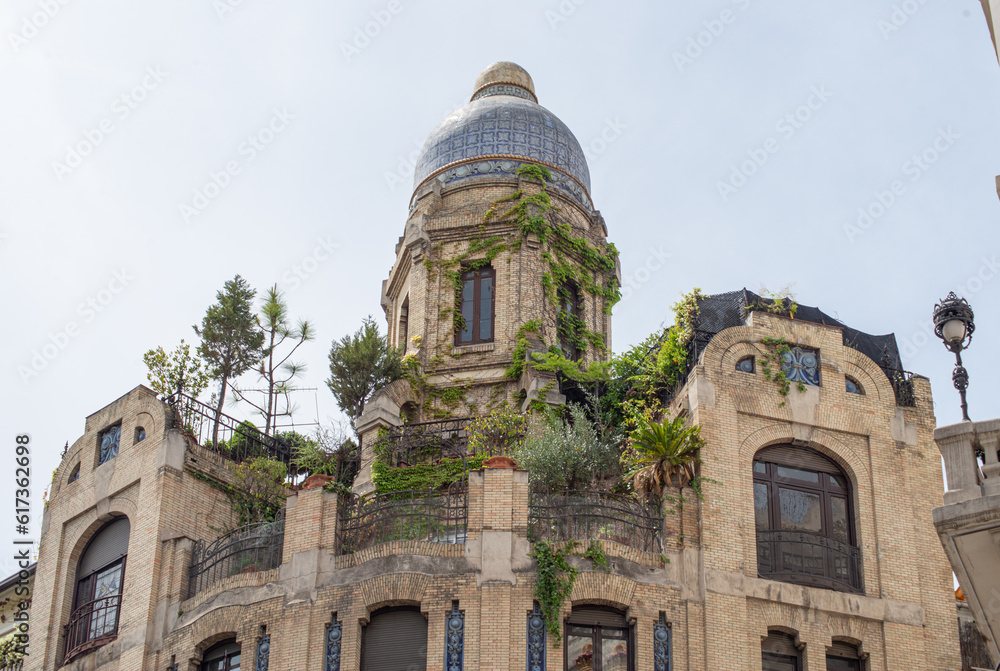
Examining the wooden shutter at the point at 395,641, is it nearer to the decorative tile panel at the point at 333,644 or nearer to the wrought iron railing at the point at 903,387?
the decorative tile panel at the point at 333,644

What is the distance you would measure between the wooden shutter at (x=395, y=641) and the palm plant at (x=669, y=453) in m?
5.46

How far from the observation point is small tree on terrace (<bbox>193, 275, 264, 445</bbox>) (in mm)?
35875

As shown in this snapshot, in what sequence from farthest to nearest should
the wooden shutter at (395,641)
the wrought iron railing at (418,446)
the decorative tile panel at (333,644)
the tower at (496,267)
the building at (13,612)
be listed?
the tower at (496,267), the wrought iron railing at (418,446), the building at (13,612), the decorative tile panel at (333,644), the wooden shutter at (395,641)

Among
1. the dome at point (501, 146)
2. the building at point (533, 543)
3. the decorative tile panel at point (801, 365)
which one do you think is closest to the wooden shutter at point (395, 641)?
the building at point (533, 543)

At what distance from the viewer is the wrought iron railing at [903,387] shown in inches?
→ 1208

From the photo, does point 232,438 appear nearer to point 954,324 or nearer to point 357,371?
A: point 357,371

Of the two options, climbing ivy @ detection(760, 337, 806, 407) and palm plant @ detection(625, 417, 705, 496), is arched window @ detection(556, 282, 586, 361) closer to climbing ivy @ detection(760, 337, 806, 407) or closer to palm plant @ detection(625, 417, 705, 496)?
climbing ivy @ detection(760, 337, 806, 407)

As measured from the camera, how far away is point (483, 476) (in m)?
27.9

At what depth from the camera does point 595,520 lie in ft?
92.1

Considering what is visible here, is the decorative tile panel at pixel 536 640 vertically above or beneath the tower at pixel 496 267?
beneath

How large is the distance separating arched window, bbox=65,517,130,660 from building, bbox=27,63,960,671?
52mm

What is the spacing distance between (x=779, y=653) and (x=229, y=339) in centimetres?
1606

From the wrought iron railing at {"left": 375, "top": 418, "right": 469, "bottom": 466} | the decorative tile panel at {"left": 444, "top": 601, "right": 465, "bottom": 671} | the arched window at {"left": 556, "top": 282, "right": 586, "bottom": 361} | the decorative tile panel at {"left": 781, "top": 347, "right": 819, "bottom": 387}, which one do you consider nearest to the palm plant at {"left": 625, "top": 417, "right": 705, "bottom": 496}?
the decorative tile panel at {"left": 781, "top": 347, "right": 819, "bottom": 387}

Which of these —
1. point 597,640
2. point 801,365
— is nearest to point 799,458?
point 801,365
